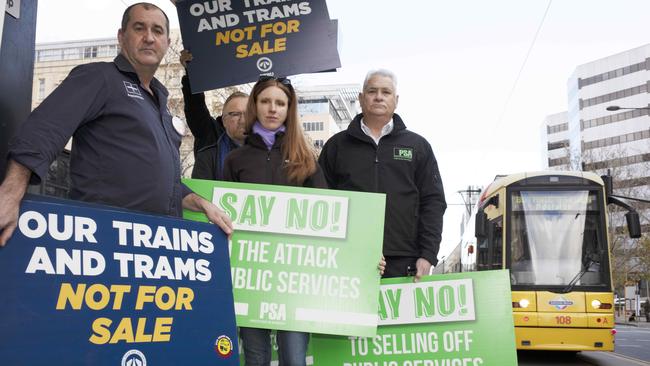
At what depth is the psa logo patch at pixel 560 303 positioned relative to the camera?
11.8 metres

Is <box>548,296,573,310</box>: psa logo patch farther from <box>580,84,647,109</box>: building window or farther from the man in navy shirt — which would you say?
<box>580,84,647,109</box>: building window

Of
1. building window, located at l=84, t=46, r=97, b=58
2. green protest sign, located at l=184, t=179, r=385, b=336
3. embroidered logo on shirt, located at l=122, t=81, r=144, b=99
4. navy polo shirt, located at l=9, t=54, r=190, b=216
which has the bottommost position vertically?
green protest sign, located at l=184, t=179, r=385, b=336

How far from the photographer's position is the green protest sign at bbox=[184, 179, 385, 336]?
3.59 metres

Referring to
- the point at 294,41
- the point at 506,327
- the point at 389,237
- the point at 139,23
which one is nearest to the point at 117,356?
the point at 139,23

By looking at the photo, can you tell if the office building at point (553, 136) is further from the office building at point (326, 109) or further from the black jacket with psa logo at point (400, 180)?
the black jacket with psa logo at point (400, 180)

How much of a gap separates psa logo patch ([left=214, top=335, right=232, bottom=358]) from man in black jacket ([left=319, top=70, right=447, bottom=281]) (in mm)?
1682

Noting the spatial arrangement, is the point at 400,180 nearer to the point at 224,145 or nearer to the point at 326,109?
the point at 224,145

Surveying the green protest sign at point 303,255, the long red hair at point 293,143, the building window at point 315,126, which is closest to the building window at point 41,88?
the building window at point 315,126

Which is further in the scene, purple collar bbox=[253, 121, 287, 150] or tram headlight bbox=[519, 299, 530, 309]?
tram headlight bbox=[519, 299, 530, 309]

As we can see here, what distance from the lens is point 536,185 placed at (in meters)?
12.6

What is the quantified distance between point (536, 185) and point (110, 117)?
10737mm

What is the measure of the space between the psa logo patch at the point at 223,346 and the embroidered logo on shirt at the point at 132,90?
1.08 m

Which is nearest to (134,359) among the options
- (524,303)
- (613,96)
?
(524,303)

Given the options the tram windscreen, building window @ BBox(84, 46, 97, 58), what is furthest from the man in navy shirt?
building window @ BBox(84, 46, 97, 58)
